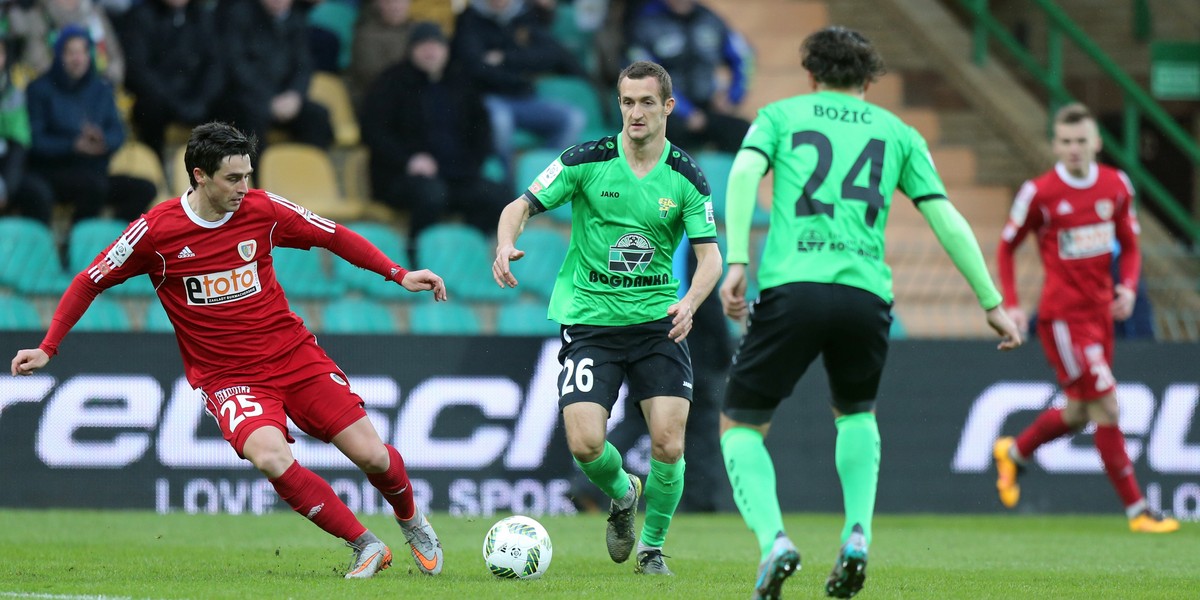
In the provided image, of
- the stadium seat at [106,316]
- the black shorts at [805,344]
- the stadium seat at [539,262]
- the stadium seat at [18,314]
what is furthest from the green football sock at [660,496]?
the stadium seat at [18,314]

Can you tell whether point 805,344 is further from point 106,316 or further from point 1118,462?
point 106,316

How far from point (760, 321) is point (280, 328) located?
2359mm

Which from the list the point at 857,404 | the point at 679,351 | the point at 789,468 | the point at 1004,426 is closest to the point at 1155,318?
the point at 1004,426

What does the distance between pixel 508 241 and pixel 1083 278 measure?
17.2 feet

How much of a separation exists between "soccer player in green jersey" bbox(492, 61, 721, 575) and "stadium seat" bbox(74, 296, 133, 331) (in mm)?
A: 5337

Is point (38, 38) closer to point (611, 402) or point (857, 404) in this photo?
point (611, 402)

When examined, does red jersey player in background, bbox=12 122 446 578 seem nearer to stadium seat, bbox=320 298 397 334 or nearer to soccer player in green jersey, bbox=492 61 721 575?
soccer player in green jersey, bbox=492 61 721 575

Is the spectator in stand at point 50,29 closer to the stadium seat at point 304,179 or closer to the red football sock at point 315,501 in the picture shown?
the stadium seat at point 304,179

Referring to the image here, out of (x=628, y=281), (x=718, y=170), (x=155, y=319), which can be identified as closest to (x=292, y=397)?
(x=628, y=281)

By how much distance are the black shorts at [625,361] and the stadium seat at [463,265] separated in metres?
5.08

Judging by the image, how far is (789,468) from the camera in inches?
447

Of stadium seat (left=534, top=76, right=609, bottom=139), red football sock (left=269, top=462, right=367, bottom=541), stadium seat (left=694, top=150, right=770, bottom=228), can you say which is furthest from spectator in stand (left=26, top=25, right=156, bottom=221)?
red football sock (left=269, top=462, right=367, bottom=541)

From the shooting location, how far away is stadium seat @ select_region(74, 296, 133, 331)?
11297mm

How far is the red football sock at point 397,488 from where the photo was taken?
691 cm
